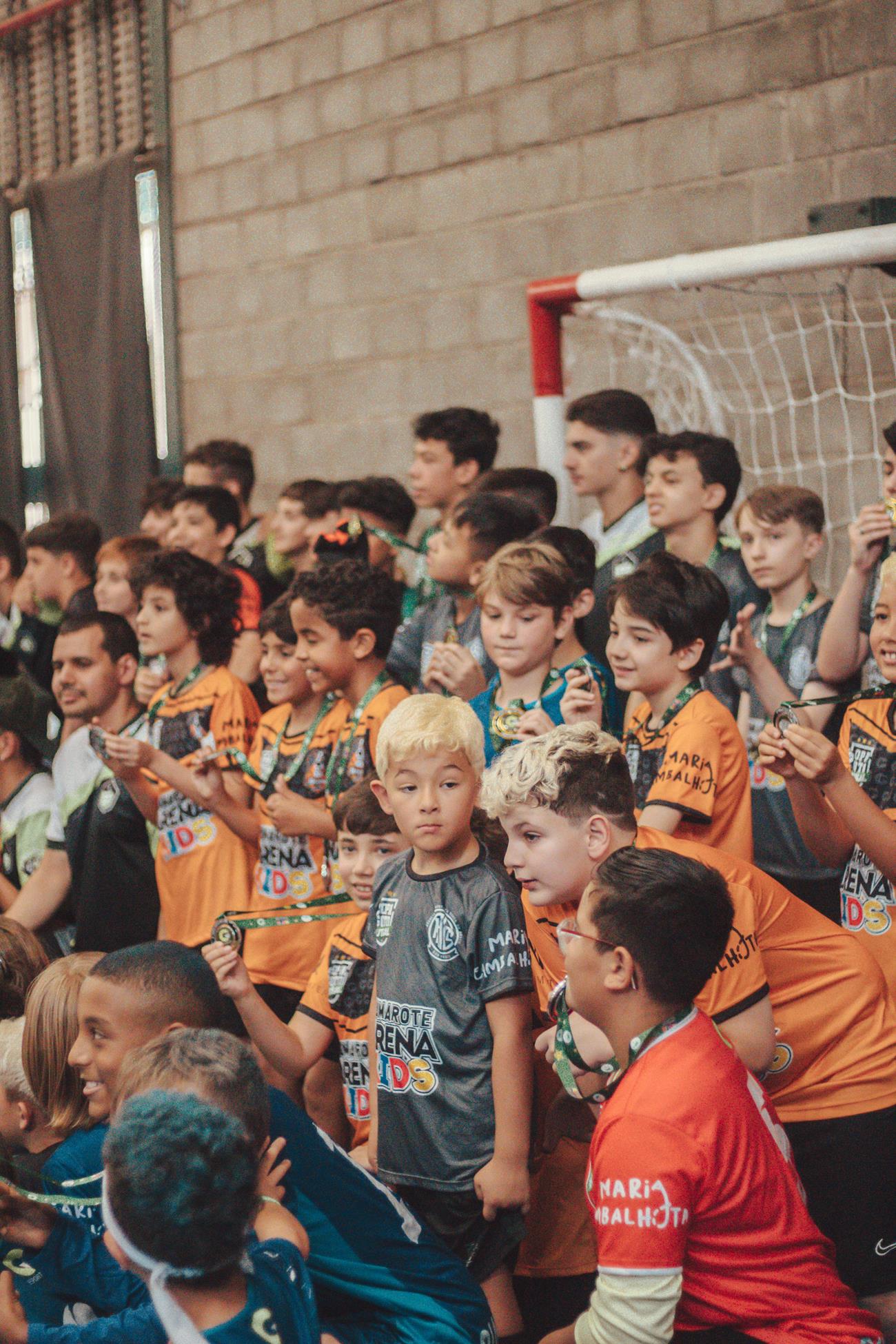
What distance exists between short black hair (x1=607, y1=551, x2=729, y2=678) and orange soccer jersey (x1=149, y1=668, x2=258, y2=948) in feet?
4.42

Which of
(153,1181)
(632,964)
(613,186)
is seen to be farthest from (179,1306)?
(613,186)

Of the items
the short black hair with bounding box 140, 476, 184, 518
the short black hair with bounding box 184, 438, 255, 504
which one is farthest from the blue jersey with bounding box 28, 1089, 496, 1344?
the short black hair with bounding box 184, 438, 255, 504

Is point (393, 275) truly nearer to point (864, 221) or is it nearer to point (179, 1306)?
point (864, 221)

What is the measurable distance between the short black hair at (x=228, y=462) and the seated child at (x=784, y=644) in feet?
10.1

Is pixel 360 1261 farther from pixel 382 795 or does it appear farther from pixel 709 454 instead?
pixel 709 454

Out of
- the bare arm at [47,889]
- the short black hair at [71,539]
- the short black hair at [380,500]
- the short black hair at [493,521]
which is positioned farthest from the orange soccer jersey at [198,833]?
the short black hair at [71,539]

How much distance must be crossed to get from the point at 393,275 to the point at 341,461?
39.3 inches

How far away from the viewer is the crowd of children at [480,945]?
196cm

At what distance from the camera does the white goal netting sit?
16.8ft

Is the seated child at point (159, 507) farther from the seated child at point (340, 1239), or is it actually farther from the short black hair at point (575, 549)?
the seated child at point (340, 1239)

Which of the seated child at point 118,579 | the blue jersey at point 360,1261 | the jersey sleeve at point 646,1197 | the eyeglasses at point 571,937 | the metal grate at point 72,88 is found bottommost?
the blue jersey at point 360,1261

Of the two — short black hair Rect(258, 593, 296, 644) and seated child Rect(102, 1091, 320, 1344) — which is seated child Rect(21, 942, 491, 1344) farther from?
short black hair Rect(258, 593, 296, 644)

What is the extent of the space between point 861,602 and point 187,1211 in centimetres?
263

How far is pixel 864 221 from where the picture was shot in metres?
4.47
